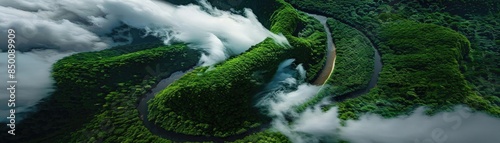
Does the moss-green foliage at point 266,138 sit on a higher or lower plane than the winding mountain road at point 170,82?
lower

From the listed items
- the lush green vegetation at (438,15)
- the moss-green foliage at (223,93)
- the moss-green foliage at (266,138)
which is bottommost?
the moss-green foliage at (266,138)

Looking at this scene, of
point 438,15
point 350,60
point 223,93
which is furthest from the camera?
point 438,15

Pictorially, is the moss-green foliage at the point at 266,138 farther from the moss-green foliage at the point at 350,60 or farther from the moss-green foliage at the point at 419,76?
the moss-green foliage at the point at 350,60

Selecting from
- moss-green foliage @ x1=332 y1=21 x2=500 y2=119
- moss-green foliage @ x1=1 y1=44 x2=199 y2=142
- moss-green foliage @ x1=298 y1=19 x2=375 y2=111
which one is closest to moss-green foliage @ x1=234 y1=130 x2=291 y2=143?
moss-green foliage @ x1=298 y1=19 x2=375 y2=111

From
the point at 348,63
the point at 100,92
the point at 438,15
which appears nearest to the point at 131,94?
the point at 100,92

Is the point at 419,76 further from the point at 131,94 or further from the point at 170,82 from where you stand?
the point at 131,94

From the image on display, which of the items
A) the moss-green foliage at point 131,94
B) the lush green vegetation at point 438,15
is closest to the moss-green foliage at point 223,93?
the moss-green foliage at point 131,94

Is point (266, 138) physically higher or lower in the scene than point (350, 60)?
lower
